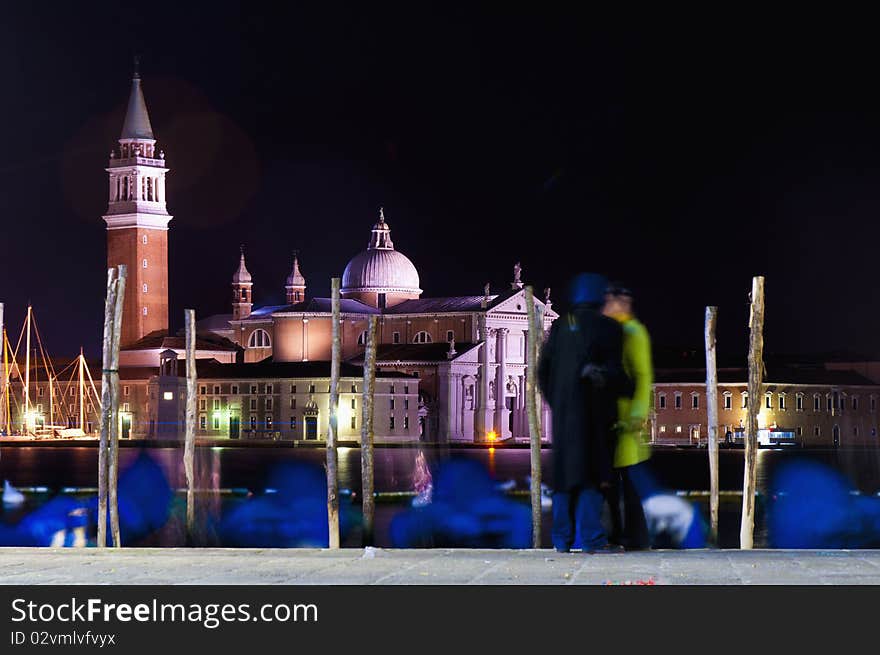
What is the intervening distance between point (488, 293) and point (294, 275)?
15131 mm

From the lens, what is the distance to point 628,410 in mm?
10727

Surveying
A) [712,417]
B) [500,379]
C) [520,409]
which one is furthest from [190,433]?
[520,409]

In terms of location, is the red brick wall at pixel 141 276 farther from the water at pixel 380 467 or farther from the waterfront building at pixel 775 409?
the waterfront building at pixel 775 409

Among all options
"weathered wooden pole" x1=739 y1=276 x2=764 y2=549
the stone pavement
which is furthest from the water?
the stone pavement

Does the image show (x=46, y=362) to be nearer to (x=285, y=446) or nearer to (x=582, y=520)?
(x=285, y=446)

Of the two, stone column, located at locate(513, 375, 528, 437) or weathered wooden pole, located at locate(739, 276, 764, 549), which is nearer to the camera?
weathered wooden pole, located at locate(739, 276, 764, 549)

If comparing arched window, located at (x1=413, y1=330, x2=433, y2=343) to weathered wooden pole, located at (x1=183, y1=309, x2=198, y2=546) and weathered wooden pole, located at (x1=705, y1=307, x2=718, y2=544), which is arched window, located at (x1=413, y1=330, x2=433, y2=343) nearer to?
weathered wooden pole, located at (x1=183, y1=309, x2=198, y2=546)

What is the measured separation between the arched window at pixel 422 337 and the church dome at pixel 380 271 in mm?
5124

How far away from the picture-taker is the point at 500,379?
314 feet

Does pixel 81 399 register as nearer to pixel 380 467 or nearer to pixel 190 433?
pixel 380 467

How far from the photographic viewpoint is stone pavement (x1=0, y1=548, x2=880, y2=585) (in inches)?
361

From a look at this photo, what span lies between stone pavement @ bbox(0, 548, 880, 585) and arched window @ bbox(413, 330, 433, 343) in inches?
3379

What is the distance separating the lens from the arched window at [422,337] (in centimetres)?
9706
